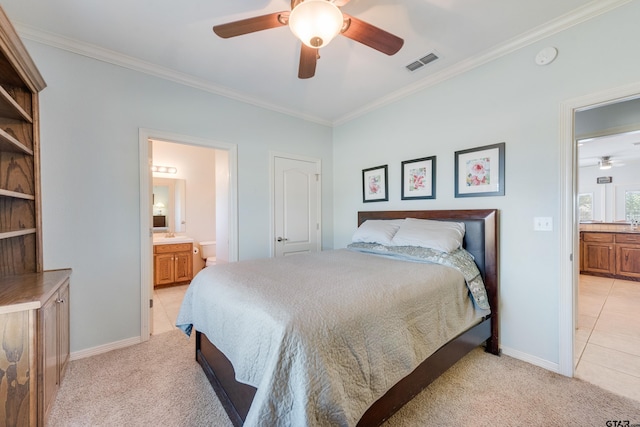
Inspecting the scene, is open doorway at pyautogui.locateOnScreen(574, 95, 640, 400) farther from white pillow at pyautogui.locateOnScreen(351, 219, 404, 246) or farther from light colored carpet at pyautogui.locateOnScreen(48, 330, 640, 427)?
white pillow at pyautogui.locateOnScreen(351, 219, 404, 246)

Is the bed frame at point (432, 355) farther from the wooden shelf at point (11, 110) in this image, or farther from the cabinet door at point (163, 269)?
the cabinet door at point (163, 269)

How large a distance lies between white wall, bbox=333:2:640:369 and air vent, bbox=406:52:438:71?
0.36 m

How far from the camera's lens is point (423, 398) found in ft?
5.55

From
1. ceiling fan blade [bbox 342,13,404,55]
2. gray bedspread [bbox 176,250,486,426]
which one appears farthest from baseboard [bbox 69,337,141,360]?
ceiling fan blade [bbox 342,13,404,55]

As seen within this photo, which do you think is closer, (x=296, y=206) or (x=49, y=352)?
(x=49, y=352)

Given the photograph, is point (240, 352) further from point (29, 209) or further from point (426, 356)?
point (29, 209)

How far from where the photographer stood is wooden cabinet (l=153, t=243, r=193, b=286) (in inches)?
161

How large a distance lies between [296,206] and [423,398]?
256 cm

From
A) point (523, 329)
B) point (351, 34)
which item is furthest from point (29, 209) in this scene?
point (523, 329)

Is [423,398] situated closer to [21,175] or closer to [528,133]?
[528,133]

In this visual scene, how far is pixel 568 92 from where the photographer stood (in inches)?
76.4

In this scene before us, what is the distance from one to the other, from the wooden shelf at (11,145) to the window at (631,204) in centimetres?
1030

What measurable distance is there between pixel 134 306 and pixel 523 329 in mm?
3489

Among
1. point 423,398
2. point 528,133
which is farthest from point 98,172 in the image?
point 528,133
